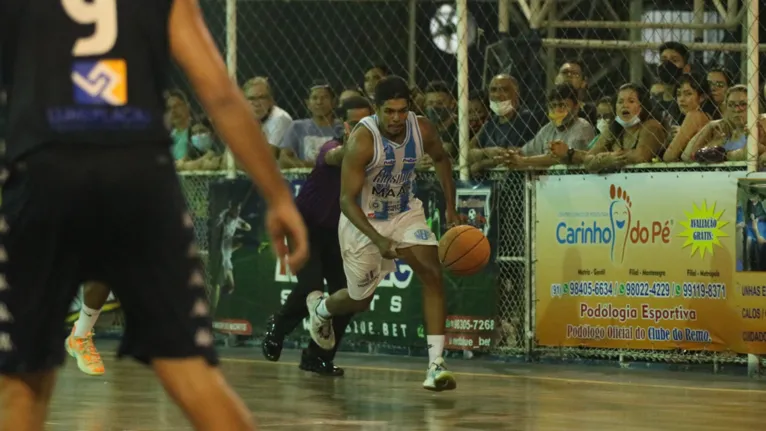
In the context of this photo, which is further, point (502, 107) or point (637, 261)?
point (502, 107)

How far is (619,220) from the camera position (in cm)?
1150

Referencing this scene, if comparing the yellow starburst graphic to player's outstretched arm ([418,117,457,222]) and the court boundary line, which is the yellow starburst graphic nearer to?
the court boundary line

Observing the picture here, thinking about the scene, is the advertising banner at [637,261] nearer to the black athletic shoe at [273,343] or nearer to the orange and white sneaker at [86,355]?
the black athletic shoe at [273,343]

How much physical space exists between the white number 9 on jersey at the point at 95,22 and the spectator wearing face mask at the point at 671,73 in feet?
28.9

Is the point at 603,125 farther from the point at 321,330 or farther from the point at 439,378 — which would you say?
the point at 439,378

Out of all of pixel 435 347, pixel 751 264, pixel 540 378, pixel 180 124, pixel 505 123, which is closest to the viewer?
pixel 435 347

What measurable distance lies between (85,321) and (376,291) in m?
3.23

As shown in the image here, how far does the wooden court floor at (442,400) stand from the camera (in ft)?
26.6

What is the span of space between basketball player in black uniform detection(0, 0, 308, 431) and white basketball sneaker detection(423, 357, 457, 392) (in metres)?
6.12

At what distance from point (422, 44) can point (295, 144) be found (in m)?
3.16

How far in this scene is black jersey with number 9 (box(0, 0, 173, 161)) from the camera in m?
3.43

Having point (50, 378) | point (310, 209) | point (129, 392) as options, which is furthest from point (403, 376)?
point (50, 378)

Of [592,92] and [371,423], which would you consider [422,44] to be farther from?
[371,423]

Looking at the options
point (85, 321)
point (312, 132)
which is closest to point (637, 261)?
point (312, 132)
